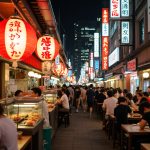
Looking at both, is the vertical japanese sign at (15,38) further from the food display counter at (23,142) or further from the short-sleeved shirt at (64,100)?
the short-sleeved shirt at (64,100)

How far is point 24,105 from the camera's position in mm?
10117

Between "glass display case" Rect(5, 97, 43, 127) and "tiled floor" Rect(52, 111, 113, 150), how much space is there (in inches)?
121

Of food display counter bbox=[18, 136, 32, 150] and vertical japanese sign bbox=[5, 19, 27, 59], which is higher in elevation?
vertical japanese sign bbox=[5, 19, 27, 59]

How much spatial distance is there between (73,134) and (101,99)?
21.1 ft

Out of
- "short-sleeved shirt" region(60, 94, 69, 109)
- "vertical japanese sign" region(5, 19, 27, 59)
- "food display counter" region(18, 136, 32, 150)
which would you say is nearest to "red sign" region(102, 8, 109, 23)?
"short-sleeved shirt" region(60, 94, 69, 109)

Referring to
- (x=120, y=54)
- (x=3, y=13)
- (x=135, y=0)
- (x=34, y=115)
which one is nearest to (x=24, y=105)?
(x=34, y=115)

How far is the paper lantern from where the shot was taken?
9.65 metres

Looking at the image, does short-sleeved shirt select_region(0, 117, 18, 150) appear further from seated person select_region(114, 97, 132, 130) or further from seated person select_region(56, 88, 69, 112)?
seated person select_region(56, 88, 69, 112)

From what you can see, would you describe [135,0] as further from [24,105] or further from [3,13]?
[24,105]

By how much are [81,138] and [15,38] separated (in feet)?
22.4

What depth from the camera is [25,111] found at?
10.3 m

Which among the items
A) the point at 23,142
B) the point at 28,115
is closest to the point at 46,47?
the point at 28,115

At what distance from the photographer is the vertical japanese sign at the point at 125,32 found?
1127 inches

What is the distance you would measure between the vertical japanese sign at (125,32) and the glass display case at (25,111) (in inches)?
748
